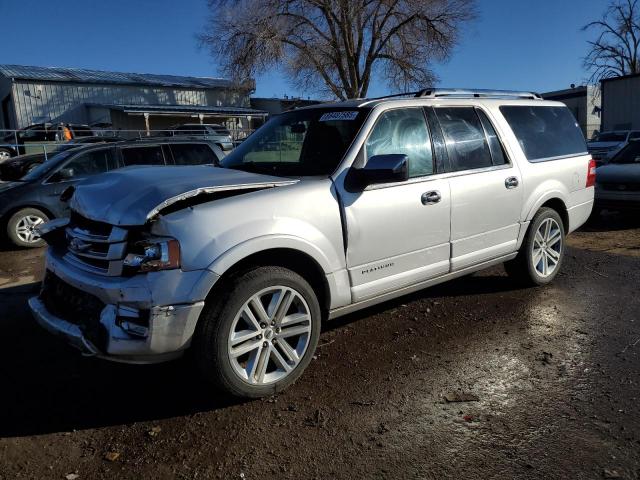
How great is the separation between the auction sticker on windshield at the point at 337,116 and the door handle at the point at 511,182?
63.7 inches

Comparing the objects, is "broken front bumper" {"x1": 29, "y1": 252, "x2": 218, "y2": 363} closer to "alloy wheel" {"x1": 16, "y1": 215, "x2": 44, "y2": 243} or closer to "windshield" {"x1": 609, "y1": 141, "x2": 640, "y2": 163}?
"alloy wheel" {"x1": 16, "y1": 215, "x2": 44, "y2": 243}

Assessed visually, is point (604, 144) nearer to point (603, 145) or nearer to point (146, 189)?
point (603, 145)

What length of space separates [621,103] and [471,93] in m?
23.7

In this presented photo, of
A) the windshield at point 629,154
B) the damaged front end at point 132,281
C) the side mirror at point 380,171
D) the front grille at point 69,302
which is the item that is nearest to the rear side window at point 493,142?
the side mirror at point 380,171

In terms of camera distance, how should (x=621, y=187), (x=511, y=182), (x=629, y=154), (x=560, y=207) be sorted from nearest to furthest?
(x=511, y=182) → (x=560, y=207) → (x=621, y=187) → (x=629, y=154)

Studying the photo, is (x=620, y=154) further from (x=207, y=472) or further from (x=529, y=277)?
(x=207, y=472)

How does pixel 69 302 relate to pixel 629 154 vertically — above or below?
below

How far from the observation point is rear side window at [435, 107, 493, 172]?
4.41 metres

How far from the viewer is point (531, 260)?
5234mm

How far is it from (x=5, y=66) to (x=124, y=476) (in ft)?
145

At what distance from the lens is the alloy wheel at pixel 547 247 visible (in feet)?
17.4

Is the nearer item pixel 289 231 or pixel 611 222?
pixel 289 231

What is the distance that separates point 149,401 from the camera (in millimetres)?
3355

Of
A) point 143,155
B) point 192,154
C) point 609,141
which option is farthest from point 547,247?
point 609,141
